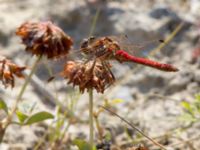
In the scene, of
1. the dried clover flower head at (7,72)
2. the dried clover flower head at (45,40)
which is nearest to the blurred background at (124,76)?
the dried clover flower head at (7,72)

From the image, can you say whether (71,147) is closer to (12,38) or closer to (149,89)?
(149,89)

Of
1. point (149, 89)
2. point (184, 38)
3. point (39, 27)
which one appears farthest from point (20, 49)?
point (39, 27)

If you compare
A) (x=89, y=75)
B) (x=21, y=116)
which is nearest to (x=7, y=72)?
(x=21, y=116)

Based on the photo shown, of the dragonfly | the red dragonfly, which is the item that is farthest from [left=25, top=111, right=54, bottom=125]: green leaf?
the red dragonfly

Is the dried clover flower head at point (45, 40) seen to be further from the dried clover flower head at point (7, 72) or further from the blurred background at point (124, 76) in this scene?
the blurred background at point (124, 76)

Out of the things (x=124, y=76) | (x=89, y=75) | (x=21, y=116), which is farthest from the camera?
(x=124, y=76)

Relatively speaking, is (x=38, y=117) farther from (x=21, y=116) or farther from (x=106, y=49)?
(x=106, y=49)

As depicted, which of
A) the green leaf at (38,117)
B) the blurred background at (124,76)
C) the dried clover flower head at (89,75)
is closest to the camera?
the dried clover flower head at (89,75)
